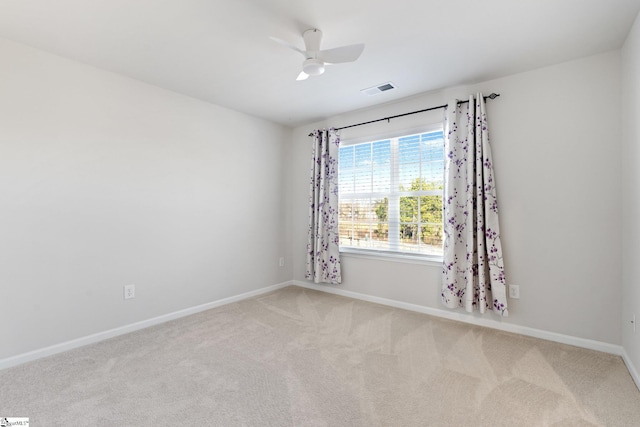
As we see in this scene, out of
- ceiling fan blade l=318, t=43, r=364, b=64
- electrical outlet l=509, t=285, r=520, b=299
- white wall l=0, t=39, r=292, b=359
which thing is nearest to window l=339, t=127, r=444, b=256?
electrical outlet l=509, t=285, r=520, b=299

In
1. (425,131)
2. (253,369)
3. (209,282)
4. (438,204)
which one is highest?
(425,131)

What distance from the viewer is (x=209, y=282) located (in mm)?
3551

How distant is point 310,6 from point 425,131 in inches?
79.9

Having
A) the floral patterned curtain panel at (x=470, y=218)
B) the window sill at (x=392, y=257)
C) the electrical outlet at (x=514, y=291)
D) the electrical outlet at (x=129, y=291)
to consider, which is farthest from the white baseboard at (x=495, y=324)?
the electrical outlet at (x=129, y=291)

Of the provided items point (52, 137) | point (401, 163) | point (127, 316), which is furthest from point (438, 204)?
point (52, 137)

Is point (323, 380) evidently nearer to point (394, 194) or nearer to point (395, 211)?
point (395, 211)

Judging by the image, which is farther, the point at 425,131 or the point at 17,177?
the point at 425,131

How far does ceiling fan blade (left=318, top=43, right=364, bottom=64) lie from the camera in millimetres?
1931

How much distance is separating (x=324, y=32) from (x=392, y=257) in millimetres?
2511

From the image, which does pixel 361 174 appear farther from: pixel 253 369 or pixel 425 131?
pixel 253 369

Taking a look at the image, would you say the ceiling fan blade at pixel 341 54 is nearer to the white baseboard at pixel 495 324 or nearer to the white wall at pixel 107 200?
the white wall at pixel 107 200

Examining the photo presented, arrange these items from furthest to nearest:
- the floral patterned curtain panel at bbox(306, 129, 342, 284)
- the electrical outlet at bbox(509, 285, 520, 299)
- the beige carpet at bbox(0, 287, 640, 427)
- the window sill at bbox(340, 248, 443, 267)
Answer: the floral patterned curtain panel at bbox(306, 129, 342, 284) < the window sill at bbox(340, 248, 443, 267) < the electrical outlet at bbox(509, 285, 520, 299) < the beige carpet at bbox(0, 287, 640, 427)

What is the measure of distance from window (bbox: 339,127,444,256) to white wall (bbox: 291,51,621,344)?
0.65 meters

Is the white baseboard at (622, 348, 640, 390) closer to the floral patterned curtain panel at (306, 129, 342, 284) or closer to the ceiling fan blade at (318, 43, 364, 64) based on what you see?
the floral patterned curtain panel at (306, 129, 342, 284)
